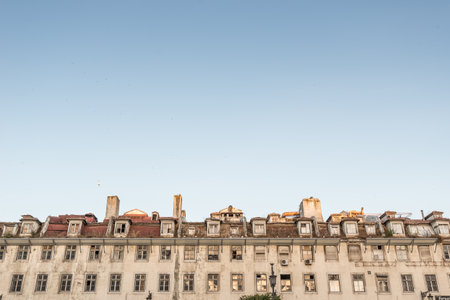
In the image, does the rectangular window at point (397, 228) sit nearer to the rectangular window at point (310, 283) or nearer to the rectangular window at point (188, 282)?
the rectangular window at point (310, 283)

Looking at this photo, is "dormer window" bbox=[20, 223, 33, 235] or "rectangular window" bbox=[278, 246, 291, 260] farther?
"dormer window" bbox=[20, 223, 33, 235]

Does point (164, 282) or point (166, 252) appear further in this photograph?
point (166, 252)

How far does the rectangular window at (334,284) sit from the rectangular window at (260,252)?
255 inches

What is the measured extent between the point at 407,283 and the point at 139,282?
25.2 m

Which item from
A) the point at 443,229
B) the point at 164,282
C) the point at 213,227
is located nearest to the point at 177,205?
the point at 213,227

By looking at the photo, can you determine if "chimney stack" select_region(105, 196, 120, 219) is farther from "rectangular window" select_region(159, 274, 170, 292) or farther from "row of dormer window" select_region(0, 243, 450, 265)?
"rectangular window" select_region(159, 274, 170, 292)

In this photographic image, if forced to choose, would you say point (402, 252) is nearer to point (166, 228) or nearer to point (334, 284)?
point (334, 284)

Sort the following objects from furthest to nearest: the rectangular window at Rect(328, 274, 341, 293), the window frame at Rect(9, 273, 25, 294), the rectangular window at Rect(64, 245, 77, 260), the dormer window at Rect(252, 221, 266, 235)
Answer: the dormer window at Rect(252, 221, 266, 235)
the rectangular window at Rect(64, 245, 77, 260)
the rectangular window at Rect(328, 274, 341, 293)
the window frame at Rect(9, 273, 25, 294)

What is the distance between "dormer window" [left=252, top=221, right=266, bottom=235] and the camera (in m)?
41.7

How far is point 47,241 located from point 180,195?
15.4m

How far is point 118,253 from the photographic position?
4016 centimetres

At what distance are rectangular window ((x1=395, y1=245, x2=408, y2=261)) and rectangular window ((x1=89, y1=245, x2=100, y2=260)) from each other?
28.9 metres

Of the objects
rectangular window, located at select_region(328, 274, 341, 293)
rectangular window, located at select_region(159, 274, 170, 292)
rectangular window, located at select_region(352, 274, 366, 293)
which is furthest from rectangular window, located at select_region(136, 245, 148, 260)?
rectangular window, located at select_region(352, 274, 366, 293)

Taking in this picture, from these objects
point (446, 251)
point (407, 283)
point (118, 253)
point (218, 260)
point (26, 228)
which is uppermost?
point (26, 228)
